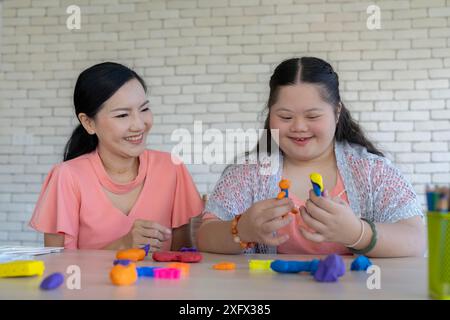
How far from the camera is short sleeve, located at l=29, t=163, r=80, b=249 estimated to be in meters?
1.60

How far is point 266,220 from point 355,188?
45 centimetres

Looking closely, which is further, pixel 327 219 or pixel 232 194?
pixel 232 194

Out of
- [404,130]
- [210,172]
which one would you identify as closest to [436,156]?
[404,130]

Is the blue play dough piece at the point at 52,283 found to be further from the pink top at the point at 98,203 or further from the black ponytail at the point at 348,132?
the black ponytail at the point at 348,132

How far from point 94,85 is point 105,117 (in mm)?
111

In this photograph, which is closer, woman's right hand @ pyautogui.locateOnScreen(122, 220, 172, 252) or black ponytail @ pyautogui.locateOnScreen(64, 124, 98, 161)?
woman's right hand @ pyautogui.locateOnScreen(122, 220, 172, 252)

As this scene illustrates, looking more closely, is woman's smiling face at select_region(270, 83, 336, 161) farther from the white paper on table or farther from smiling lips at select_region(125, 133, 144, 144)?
the white paper on table

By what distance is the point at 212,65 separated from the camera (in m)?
3.29

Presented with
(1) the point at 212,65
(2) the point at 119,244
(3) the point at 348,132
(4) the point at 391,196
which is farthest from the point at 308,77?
(1) the point at 212,65

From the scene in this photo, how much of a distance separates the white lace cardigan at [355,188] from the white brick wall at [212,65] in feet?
4.78

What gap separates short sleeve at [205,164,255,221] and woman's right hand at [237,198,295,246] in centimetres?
25

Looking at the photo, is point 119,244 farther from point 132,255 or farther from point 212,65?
point 212,65

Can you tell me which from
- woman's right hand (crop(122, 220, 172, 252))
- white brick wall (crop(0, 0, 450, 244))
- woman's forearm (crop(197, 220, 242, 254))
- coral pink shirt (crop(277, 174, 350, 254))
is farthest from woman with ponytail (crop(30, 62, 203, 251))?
white brick wall (crop(0, 0, 450, 244))

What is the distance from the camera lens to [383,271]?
0.96m
